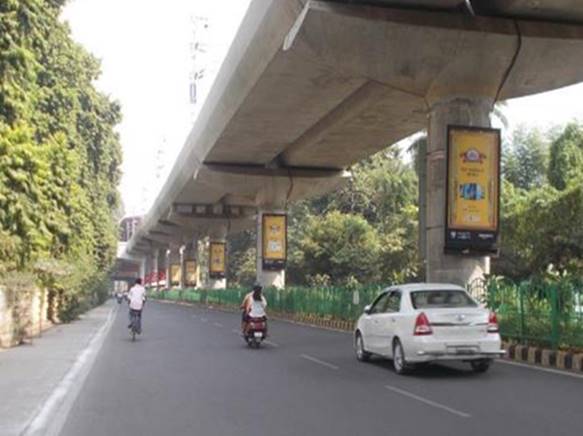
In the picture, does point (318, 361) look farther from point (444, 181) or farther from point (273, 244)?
point (273, 244)

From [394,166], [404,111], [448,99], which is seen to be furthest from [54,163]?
[394,166]

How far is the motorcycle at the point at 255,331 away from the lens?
2047 cm

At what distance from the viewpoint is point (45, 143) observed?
1209 inches

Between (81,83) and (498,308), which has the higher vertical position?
(81,83)

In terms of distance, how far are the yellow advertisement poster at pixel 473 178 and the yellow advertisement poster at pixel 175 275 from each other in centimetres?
8253

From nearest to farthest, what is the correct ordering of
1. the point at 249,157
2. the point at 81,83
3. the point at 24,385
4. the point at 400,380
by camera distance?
the point at 24,385
the point at 400,380
the point at 249,157
the point at 81,83

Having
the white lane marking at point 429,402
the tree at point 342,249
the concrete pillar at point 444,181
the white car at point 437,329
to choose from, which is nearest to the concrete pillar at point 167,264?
the tree at point 342,249

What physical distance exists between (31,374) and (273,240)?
30.2 meters

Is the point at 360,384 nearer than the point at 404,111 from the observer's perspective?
Yes

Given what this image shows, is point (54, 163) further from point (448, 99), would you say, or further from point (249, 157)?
point (448, 99)

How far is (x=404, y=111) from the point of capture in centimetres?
2914

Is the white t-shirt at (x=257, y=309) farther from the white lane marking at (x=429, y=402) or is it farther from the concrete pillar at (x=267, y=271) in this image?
the concrete pillar at (x=267, y=271)

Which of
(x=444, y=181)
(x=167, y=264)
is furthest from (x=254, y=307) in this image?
(x=167, y=264)

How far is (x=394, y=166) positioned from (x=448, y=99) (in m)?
46.5
